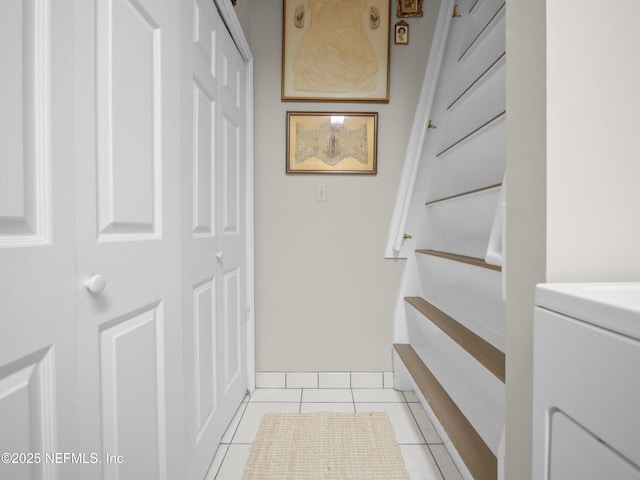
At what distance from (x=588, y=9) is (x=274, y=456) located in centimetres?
171

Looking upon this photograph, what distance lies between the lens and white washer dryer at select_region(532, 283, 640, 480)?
349 millimetres

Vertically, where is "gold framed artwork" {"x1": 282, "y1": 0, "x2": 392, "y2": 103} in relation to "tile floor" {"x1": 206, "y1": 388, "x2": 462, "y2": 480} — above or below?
above

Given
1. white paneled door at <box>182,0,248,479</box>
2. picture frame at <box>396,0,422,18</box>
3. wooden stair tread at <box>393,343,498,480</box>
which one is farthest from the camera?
picture frame at <box>396,0,422,18</box>

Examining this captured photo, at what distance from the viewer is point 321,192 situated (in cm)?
205

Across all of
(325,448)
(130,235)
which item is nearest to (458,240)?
(325,448)

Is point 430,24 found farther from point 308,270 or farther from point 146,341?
point 146,341

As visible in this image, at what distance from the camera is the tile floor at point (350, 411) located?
1351 mm

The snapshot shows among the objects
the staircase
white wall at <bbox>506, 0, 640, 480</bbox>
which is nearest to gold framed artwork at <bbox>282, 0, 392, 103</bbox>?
the staircase

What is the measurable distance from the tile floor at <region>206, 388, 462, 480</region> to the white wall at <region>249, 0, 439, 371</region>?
0.16m

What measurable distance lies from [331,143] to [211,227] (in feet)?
3.31

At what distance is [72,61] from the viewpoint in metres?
0.60

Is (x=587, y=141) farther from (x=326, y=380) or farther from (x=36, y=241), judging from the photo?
(x=326, y=380)

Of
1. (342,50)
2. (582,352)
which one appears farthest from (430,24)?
(582,352)

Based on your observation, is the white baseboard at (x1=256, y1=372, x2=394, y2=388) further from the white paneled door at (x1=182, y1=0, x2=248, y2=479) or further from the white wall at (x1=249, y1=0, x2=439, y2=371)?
the white paneled door at (x1=182, y1=0, x2=248, y2=479)
